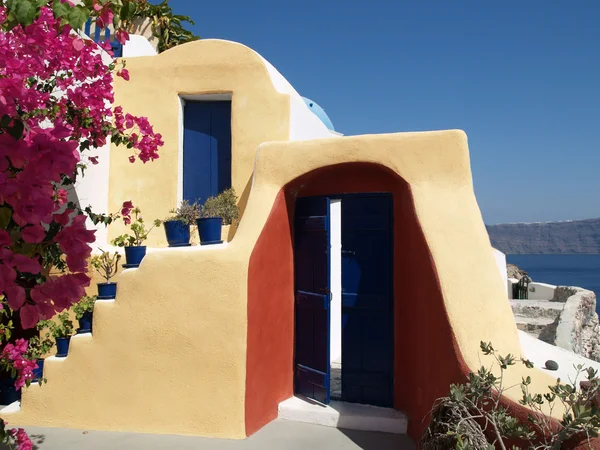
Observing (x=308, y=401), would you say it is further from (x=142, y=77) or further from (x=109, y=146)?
(x=142, y=77)

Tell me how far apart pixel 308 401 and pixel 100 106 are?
3.96m

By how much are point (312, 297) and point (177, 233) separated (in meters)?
1.90

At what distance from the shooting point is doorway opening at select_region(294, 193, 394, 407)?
6.06 m

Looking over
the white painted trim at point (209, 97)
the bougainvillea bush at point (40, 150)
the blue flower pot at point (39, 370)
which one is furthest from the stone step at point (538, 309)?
the bougainvillea bush at point (40, 150)

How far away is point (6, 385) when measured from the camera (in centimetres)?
653

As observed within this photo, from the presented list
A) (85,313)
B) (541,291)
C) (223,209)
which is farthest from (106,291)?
(541,291)

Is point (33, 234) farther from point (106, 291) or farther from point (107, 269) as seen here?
point (107, 269)

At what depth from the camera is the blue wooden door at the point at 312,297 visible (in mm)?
6039

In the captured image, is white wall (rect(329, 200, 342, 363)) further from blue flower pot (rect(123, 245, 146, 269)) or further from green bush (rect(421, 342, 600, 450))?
green bush (rect(421, 342, 600, 450))

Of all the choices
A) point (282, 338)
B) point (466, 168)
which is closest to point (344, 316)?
point (282, 338)

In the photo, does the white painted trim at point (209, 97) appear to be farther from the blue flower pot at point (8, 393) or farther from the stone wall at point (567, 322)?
the stone wall at point (567, 322)

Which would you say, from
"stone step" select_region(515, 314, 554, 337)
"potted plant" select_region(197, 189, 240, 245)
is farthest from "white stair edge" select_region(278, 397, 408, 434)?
"stone step" select_region(515, 314, 554, 337)

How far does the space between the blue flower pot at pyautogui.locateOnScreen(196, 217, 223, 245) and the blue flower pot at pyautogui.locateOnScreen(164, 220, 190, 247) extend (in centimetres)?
44

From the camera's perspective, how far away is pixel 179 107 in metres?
8.12
